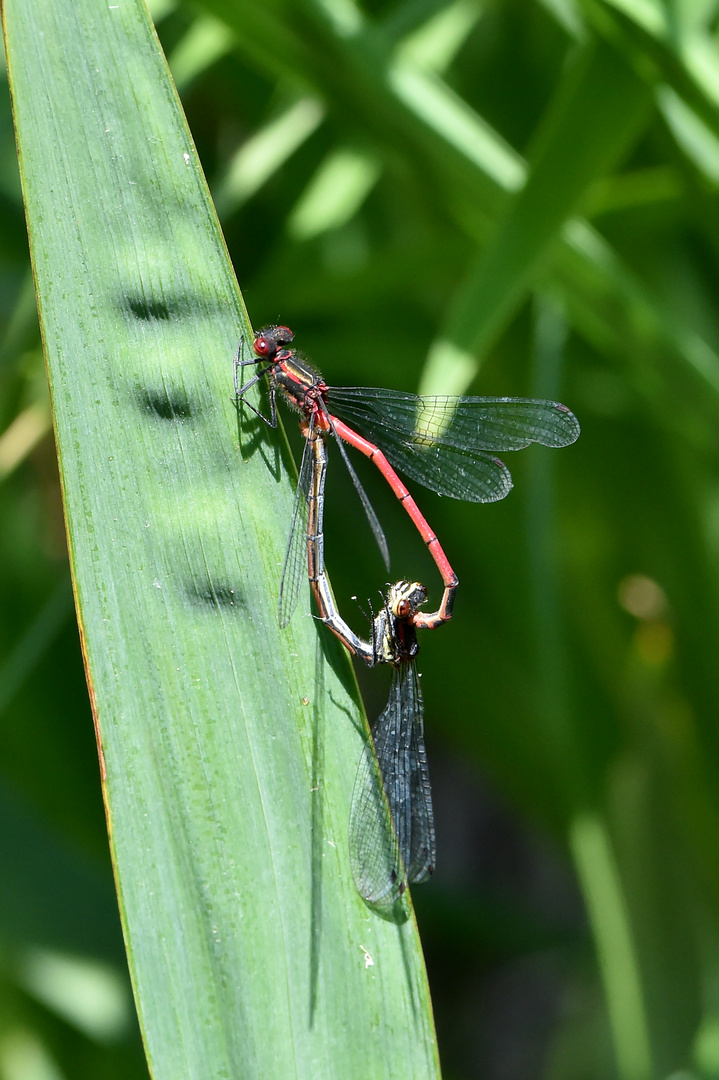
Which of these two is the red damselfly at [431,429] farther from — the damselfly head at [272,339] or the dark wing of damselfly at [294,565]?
the dark wing of damselfly at [294,565]

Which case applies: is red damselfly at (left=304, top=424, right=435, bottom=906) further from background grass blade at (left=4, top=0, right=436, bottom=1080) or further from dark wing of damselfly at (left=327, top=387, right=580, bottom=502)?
dark wing of damselfly at (left=327, top=387, right=580, bottom=502)

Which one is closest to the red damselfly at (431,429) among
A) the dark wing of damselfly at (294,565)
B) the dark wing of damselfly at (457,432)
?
the dark wing of damselfly at (457,432)

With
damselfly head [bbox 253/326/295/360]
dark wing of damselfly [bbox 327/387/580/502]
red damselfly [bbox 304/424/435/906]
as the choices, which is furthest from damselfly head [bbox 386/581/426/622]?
damselfly head [bbox 253/326/295/360]

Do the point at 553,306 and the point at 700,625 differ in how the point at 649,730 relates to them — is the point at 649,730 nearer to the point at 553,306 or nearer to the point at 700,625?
the point at 700,625

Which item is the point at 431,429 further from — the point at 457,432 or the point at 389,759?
the point at 389,759

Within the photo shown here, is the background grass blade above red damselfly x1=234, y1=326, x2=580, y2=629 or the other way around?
the other way around

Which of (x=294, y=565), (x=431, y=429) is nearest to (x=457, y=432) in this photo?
(x=431, y=429)
